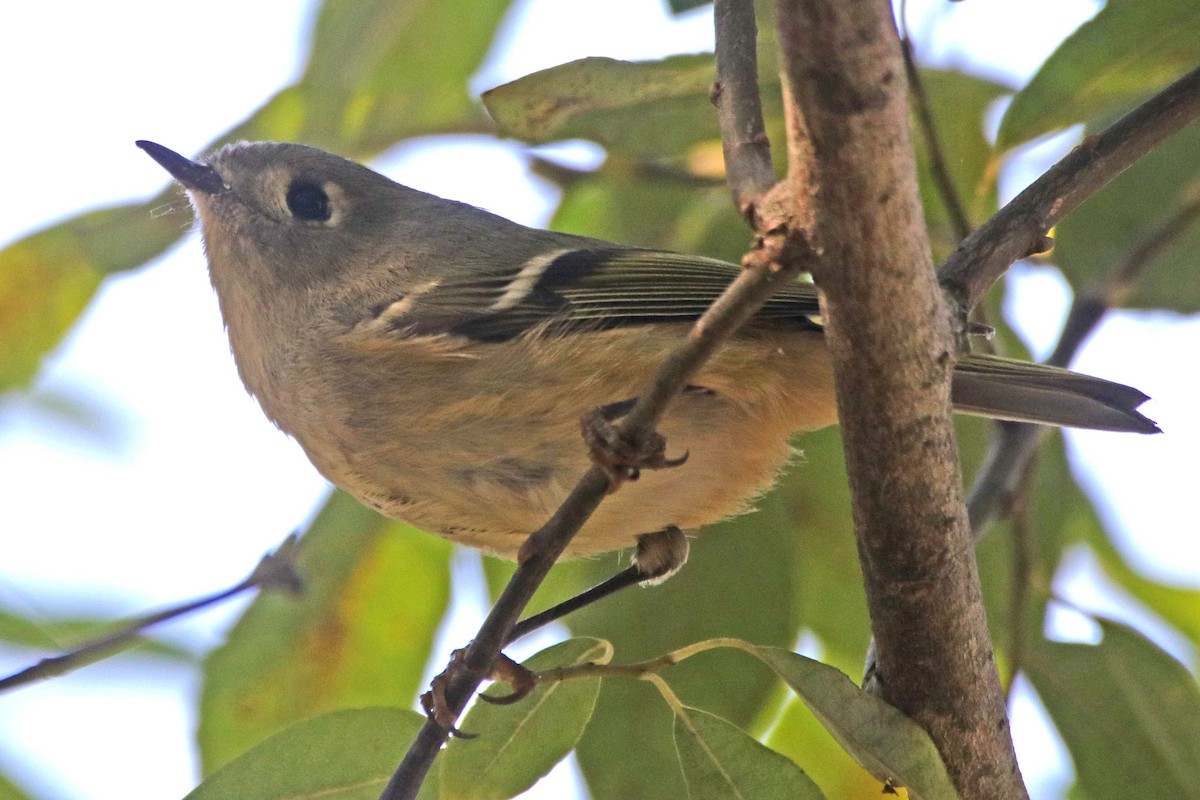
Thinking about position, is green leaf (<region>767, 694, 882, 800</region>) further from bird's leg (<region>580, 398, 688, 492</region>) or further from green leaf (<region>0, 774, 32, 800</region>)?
green leaf (<region>0, 774, 32, 800</region>)

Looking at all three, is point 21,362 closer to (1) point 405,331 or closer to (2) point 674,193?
(1) point 405,331

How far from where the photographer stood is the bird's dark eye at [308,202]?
2770mm

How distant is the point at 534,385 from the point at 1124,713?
1156 millimetres

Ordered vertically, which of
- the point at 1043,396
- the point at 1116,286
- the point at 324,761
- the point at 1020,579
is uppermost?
the point at 1116,286

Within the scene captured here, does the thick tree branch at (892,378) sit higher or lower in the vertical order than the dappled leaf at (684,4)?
lower

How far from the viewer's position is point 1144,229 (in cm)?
258

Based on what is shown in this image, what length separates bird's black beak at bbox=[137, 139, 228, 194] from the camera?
9.15 feet

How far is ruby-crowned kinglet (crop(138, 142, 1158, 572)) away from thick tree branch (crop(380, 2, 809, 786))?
19.6 inches

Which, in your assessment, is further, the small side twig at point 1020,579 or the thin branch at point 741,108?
the small side twig at point 1020,579

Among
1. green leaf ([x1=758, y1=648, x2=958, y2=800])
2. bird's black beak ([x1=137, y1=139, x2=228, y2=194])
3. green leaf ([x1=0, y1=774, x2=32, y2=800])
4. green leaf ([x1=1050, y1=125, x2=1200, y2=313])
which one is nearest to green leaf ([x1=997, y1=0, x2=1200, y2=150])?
→ green leaf ([x1=1050, y1=125, x2=1200, y2=313])

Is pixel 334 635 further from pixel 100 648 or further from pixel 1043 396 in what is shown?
pixel 1043 396

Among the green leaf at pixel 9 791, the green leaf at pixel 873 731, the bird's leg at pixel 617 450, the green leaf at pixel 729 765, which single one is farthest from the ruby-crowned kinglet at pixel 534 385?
the green leaf at pixel 9 791

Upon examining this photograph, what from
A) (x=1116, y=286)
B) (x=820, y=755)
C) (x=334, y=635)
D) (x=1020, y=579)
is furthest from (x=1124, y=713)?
(x=334, y=635)

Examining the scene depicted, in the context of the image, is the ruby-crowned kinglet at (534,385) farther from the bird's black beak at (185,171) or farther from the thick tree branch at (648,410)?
the thick tree branch at (648,410)
